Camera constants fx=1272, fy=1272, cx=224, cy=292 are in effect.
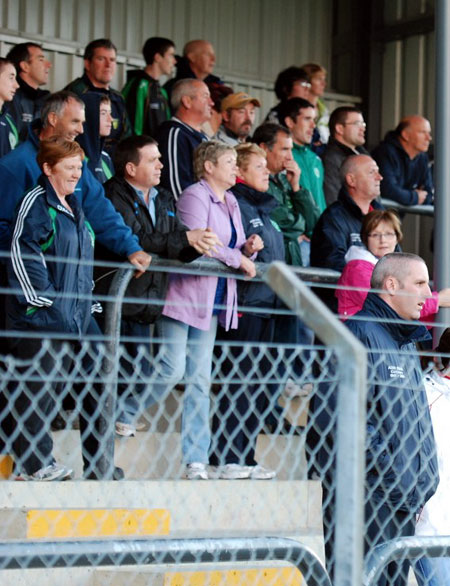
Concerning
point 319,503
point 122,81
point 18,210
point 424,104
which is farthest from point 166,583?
point 424,104

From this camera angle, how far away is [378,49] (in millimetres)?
11727

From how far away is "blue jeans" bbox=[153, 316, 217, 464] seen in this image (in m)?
5.98

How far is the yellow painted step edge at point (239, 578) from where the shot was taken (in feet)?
17.0

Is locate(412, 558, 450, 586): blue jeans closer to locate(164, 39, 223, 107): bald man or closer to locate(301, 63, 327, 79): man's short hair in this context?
locate(164, 39, 223, 107): bald man

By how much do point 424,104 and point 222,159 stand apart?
5248mm

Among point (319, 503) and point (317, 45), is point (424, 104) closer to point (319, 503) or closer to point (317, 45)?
point (317, 45)

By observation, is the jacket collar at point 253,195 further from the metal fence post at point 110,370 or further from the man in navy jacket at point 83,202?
the metal fence post at point 110,370

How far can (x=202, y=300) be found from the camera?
6.32 metres

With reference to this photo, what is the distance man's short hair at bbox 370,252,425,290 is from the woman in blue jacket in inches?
49.6

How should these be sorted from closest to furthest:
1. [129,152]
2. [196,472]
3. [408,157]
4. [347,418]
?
[347,418], [196,472], [129,152], [408,157]

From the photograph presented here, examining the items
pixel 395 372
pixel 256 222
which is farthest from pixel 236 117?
pixel 395 372

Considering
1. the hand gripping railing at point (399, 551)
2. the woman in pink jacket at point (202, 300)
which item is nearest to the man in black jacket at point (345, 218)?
the woman in pink jacket at point (202, 300)

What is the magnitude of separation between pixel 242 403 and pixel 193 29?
17.7 feet

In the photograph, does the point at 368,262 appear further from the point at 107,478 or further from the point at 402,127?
the point at 402,127
